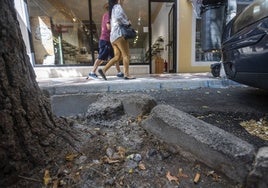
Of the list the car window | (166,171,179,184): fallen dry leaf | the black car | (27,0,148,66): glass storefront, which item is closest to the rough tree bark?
(166,171,179,184): fallen dry leaf

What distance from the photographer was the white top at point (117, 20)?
15.1ft

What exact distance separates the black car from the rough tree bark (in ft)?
7.27

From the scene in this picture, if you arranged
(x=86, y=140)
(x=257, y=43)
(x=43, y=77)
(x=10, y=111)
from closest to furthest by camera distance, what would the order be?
1. (x=10, y=111)
2. (x=86, y=140)
3. (x=257, y=43)
4. (x=43, y=77)

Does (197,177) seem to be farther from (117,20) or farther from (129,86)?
(117,20)

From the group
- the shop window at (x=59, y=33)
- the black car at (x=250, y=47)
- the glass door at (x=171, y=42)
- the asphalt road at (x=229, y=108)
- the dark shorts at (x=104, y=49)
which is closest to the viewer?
the asphalt road at (x=229, y=108)

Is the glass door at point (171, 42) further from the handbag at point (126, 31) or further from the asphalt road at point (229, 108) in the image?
the asphalt road at point (229, 108)

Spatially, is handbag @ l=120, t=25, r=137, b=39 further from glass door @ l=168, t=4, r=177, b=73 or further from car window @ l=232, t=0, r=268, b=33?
glass door @ l=168, t=4, r=177, b=73

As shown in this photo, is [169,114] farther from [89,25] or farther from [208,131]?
[89,25]

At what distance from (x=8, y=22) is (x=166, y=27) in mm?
8148

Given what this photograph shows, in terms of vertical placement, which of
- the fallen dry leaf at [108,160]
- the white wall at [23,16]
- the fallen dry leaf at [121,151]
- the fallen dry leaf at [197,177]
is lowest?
the fallen dry leaf at [197,177]

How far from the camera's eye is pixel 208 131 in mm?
1377

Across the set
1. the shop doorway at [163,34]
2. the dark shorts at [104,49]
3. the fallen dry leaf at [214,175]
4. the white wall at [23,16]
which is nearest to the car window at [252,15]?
the fallen dry leaf at [214,175]

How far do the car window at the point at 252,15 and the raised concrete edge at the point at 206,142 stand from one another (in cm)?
162

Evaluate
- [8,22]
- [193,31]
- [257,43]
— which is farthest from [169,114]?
[193,31]
